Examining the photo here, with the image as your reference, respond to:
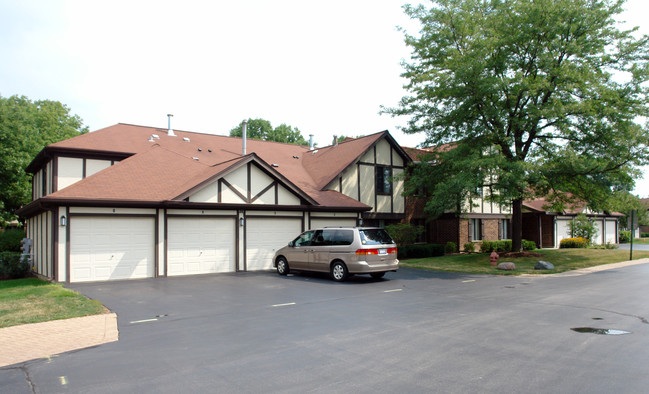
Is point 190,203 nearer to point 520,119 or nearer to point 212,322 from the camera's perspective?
point 212,322

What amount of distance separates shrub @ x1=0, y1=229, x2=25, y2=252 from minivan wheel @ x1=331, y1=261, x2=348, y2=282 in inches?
781

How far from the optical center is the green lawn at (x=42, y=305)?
9.42 metres

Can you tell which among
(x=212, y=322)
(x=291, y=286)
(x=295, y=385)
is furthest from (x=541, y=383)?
(x=291, y=286)

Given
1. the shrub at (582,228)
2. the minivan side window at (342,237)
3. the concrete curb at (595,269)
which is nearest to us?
the minivan side window at (342,237)

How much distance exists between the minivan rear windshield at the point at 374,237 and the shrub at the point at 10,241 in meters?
21.0

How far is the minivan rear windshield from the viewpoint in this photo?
580 inches

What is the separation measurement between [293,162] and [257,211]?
9.69 meters

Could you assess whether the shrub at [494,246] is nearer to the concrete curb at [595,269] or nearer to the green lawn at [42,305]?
the concrete curb at [595,269]

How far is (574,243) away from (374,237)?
24.6m

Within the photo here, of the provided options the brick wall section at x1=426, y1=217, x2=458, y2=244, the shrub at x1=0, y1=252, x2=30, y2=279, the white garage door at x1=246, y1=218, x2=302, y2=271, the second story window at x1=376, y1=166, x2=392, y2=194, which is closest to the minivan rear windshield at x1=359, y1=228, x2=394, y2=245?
the white garage door at x1=246, y1=218, x2=302, y2=271

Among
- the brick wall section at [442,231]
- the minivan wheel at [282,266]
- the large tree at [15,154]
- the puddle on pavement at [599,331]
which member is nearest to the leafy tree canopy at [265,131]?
the large tree at [15,154]

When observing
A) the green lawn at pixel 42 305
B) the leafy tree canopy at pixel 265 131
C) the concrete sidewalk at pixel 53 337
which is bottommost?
the green lawn at pixel 42 305

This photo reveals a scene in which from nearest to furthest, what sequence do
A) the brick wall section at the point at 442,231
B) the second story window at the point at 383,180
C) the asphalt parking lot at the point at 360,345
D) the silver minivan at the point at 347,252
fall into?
the asphalt parking lot at the point at 360,345
the silver minivan at the point at 347,252
the second story window at the point at 383,180
the brick wall section at the point at 442,231

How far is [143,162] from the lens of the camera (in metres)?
19.6
